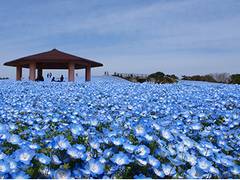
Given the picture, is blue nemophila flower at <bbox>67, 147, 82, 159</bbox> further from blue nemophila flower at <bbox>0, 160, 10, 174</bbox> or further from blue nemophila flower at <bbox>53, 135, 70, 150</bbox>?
blue nemophila flower at <bbox>0, 160, 10, 174</bbox>

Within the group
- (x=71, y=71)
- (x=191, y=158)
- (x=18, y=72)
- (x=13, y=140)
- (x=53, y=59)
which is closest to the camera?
(x=191, y=158)

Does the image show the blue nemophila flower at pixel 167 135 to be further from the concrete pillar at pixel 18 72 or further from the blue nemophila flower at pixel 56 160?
the concrete pillar at pixel 18 72

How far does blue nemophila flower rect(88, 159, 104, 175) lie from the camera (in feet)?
6.02

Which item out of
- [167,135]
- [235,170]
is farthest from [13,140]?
[235,170]

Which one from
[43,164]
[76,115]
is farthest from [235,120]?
[43,164]

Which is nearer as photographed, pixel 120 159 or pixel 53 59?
pixel 120 159

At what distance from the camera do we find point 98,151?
7.29 ft

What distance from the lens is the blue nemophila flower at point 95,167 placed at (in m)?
1.83

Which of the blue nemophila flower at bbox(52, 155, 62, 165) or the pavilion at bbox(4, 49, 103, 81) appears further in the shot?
the pavilion at bbox(4, 49, 103, 81)

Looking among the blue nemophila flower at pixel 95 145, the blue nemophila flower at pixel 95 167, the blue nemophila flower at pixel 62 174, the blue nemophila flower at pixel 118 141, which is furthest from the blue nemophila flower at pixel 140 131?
the blue nemophila flower at pixel 62 174

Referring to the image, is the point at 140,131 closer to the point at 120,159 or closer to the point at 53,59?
the point at 120,159

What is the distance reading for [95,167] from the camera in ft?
6.11

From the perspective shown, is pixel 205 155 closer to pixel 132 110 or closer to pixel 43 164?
pixel 43 164

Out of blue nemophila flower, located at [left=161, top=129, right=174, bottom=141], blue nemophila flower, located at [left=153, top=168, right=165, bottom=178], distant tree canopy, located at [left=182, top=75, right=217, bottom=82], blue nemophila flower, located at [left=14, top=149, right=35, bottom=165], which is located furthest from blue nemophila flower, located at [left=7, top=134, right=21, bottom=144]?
distant tree canopy, located at [left=182, top=75, right=217, bottom=82]
